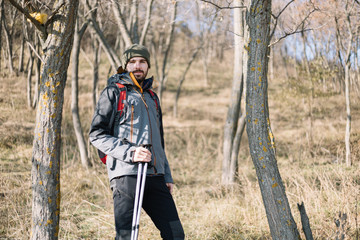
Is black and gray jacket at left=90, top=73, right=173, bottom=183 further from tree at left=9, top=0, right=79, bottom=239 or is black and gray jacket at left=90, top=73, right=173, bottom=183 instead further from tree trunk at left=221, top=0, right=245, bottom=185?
tree trunk at left=221, top=0, right=245, bottom=185

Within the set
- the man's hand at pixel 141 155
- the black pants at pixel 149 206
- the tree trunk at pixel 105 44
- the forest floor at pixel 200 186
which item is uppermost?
the tree trunk at pixel 105 44

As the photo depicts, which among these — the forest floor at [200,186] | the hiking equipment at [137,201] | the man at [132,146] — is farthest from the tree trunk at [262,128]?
the hiking equipment at [137,201]

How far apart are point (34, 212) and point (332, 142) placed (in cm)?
909

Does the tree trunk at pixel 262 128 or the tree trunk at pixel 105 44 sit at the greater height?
the tree trunk at pixel 105 44

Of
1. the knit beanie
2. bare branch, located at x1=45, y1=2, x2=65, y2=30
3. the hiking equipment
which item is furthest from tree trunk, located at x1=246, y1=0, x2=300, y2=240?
bare branch, located at x1=45, y1=2, x2=65, y2=30

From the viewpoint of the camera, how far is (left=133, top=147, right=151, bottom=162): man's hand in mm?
2420

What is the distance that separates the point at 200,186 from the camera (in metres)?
7.35

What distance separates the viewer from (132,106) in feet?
8.57

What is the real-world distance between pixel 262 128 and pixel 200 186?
4.69m

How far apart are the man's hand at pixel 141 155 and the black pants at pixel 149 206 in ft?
0.63

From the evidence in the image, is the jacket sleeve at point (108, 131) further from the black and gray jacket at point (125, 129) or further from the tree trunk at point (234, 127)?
the tree trunk at point (234, 127)

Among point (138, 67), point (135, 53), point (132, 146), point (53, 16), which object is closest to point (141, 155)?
point (132, 146)

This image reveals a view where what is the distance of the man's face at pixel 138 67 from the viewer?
2777mm

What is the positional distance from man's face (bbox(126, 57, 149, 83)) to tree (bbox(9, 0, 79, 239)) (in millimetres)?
725
